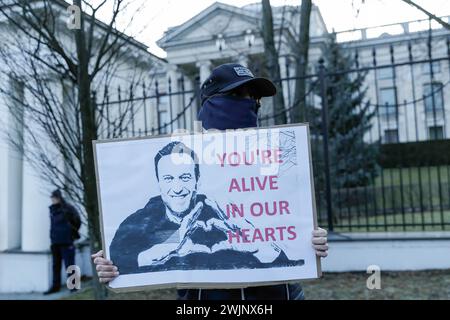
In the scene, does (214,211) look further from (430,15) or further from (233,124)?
(430,15)

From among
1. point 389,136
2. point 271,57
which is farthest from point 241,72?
point 389,136

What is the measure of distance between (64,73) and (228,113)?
334cm

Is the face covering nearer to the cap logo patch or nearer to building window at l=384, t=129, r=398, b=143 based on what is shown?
the cap logo patch

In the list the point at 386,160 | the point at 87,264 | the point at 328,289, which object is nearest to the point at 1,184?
the point at 87,264

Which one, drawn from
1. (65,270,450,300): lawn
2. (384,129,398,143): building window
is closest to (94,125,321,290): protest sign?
(65,270,450,300): lawn

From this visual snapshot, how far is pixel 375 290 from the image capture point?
17.7 feet

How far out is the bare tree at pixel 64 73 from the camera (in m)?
4.52

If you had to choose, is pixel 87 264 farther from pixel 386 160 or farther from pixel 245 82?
pixel 386 160

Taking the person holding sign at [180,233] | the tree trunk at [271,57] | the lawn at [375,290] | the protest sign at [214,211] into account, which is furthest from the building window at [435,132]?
the person holding sign at [180,233]

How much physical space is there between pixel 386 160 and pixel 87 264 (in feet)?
40.3

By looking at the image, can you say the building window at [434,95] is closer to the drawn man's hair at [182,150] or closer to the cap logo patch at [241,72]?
the cap logo patch at [241,72]

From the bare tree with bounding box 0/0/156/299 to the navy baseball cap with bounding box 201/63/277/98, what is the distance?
8.45ft
